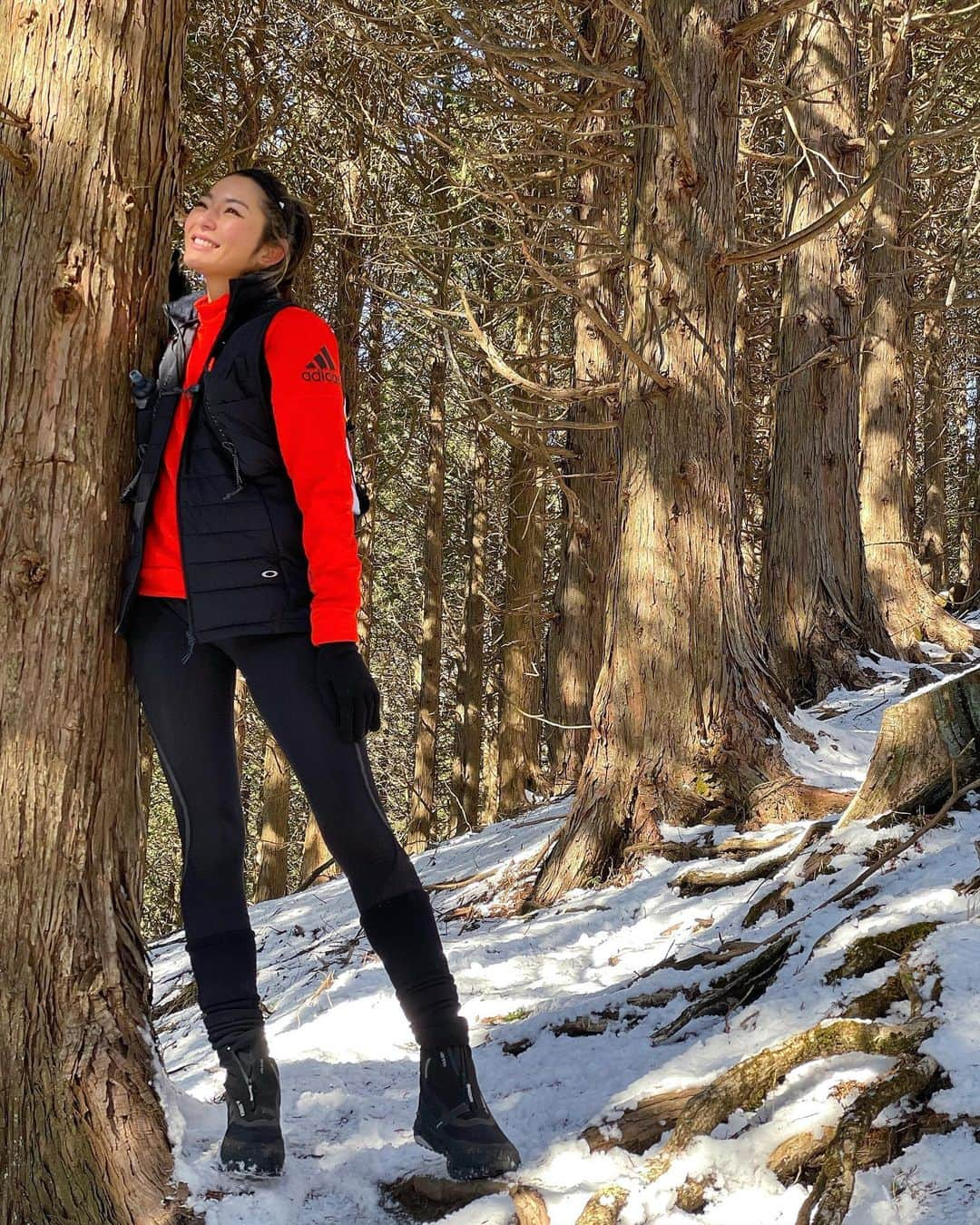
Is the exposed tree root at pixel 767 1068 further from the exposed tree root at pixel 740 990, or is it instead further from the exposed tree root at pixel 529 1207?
the exposed tree root at pixel 740 990

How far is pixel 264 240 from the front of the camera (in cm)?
257

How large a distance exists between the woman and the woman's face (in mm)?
134

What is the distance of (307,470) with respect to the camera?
230 cm

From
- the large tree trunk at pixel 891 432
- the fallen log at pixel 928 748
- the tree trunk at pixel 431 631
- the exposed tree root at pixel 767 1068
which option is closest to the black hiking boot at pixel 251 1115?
the exposed tree root at pixel 767 1068

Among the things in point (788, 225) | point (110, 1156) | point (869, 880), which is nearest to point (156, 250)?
point (110, 1156)

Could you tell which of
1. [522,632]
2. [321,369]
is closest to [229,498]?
[321,369]

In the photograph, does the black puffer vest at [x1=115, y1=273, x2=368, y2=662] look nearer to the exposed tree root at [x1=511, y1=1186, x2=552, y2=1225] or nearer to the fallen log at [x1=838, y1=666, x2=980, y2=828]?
the exposed tree root at [x1=511, y1=1186, x2=552, y2=1225]

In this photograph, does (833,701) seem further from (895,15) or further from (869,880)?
(895,15)

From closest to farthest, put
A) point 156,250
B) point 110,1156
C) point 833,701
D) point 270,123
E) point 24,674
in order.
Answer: point 110,1156, point 24,674, point 156,250, point 833,701, point 270,123

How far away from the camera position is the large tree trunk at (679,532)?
451cm

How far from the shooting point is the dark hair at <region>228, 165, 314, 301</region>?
8.42ft

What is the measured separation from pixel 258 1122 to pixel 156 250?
1907 mm

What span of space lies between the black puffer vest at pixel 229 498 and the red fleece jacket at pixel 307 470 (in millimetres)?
34

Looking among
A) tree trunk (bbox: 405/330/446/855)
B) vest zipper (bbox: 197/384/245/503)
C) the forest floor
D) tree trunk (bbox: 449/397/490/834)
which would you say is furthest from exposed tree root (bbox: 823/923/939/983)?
tree trunk (bbox: 449/397/490/834)
